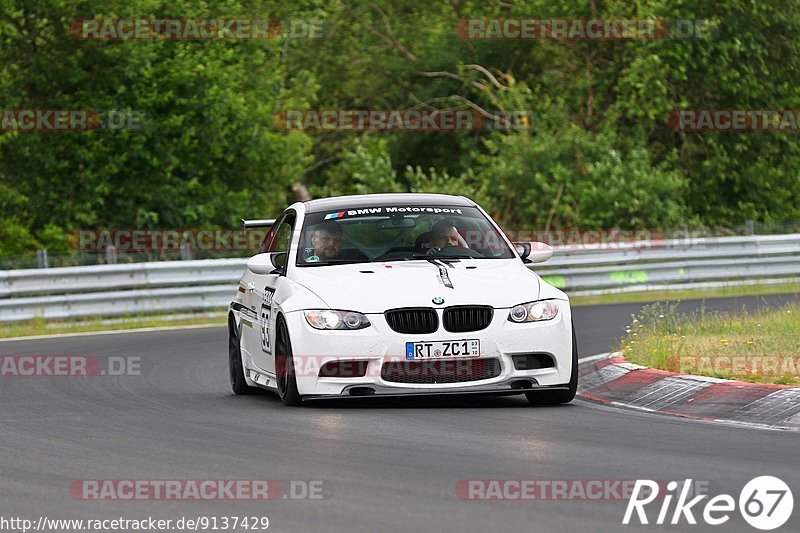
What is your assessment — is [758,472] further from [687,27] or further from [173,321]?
[687,27]

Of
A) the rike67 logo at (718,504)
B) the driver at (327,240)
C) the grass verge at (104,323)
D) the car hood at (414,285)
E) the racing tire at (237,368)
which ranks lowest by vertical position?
the grass verge at (104,323)

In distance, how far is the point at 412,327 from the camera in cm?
1123

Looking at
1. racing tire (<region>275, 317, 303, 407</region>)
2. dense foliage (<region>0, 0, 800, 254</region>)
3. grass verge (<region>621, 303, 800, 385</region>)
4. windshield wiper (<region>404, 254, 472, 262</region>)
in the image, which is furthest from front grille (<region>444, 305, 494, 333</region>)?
dense foliage (<region>0, 0, 800, 254</region>)

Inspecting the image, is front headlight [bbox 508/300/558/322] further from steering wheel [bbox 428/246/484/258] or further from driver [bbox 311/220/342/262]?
driver [bbox 311/220/342/262]

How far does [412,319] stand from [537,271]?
14.9 meters

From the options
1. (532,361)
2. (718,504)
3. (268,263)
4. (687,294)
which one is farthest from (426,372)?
(687,294)

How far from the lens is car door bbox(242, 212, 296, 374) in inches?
480

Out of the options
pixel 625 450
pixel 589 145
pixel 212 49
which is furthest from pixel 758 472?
pixel 589 145

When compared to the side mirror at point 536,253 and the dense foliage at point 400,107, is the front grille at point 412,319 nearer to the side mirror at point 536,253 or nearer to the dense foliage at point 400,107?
the side mirror at point 536,253

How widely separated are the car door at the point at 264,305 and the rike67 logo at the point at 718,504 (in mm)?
4781

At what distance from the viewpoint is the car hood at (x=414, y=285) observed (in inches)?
444

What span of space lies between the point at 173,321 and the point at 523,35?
1580 centimetres

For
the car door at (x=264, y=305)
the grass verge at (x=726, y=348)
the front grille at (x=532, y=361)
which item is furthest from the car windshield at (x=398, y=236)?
the grass verge at (x=726, y=348)

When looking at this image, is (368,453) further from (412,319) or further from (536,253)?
(536,253)
